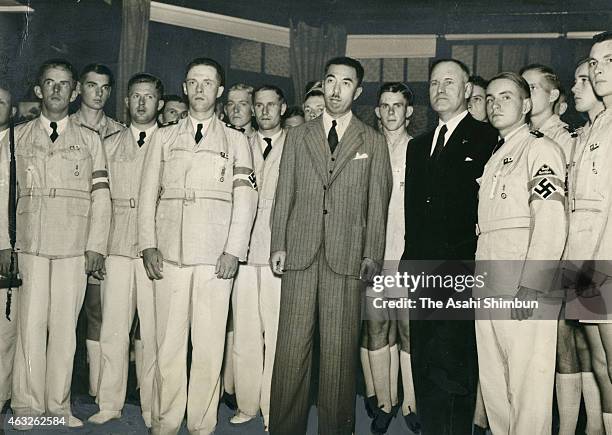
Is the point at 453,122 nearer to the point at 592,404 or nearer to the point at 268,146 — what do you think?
the point at 268,146

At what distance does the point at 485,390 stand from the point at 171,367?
62.6 inches

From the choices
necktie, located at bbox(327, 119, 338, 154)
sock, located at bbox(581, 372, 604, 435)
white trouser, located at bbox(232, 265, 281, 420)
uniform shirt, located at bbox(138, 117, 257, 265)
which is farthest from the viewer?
white trouser, located at bbox(232, 265, 281, 420)

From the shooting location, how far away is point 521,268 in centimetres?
317

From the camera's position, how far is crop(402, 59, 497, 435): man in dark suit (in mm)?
3338

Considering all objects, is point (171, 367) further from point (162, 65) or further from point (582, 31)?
point (582, 31)

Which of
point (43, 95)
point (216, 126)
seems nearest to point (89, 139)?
point (43, 95)

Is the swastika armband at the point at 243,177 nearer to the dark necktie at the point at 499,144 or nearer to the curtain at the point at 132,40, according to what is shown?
the curtain at the point at 132,40

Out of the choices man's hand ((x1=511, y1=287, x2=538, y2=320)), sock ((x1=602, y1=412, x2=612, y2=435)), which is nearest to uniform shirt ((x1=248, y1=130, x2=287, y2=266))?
man's hand ((x1=511, y1=287, x2=538, y2=320))

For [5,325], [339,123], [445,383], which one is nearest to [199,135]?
[339,123]

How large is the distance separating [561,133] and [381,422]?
5.78 ft

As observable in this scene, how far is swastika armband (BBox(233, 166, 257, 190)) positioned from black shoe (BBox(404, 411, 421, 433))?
1.45 metres

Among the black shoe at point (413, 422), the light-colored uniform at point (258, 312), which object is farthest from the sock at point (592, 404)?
the light-colored uniform at point (258, 312)

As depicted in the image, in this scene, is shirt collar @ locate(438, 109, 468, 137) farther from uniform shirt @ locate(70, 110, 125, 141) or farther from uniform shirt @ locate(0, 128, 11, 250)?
uniform shirt @ locate(0, 128, 11, 250)

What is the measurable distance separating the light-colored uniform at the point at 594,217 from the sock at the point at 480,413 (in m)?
0.64
